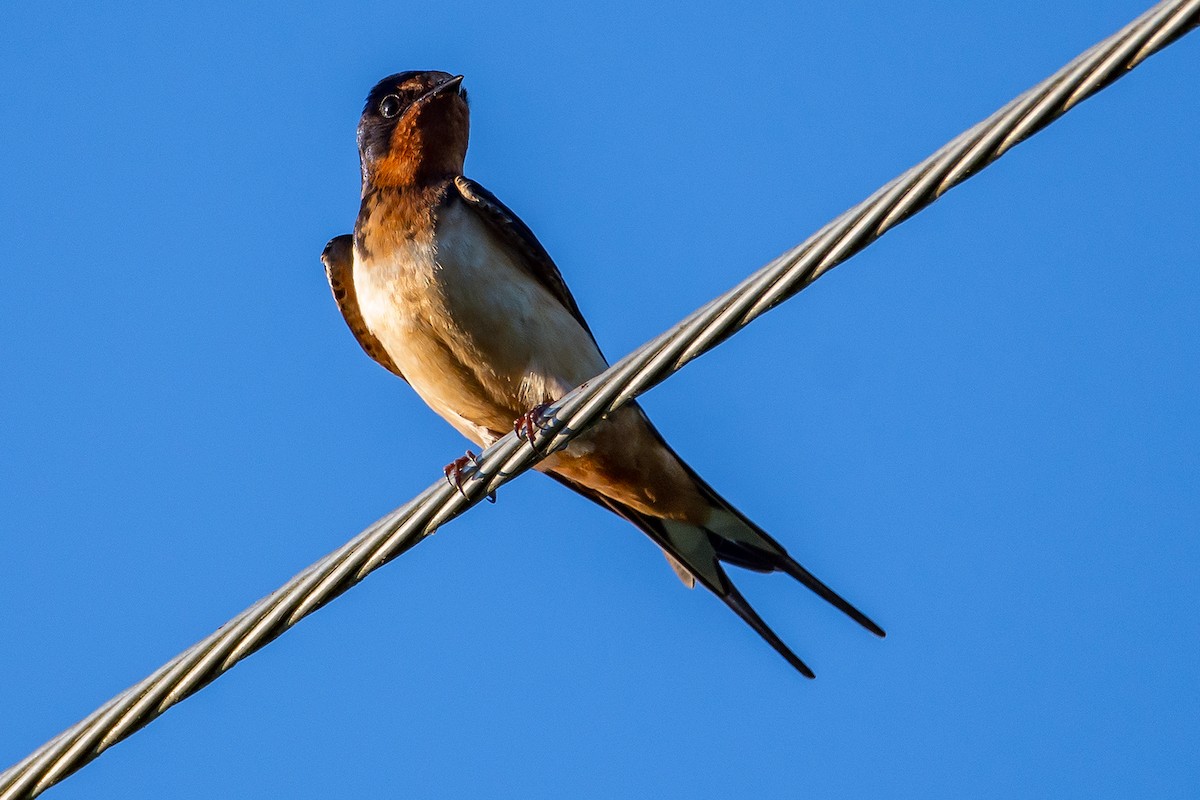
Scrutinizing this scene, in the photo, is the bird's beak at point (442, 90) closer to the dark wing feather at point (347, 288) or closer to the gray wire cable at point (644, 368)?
the dark wing feather at point (347, 288)

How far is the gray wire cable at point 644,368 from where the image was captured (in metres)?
3.37

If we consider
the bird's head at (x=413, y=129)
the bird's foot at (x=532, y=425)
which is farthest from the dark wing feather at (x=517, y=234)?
the bird's foot at (x=532, y=425)

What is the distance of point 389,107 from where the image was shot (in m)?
7.38

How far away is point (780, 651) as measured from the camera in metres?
6.14

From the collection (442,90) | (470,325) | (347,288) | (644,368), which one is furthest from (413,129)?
(644,368)

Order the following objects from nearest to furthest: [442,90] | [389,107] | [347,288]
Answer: [347,288], [442,90], [389,107]

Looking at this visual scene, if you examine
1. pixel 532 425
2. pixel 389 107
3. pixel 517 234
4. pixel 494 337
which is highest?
pixel 389 107

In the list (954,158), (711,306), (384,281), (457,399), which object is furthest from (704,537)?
(954,158)

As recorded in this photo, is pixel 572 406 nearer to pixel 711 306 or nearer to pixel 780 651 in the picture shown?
pixel 711 306

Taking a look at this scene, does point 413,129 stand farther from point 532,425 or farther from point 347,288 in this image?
point 532,425

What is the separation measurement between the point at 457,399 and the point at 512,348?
0.36m

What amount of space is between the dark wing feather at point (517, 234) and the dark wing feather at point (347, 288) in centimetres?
64

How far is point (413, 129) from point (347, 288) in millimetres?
731

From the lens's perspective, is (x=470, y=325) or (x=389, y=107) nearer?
(x=470, y=325)
